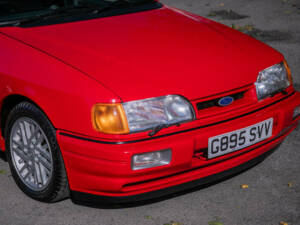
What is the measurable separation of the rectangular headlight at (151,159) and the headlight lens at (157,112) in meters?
0.16

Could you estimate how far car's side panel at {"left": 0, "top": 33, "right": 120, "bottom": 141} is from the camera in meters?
2.76

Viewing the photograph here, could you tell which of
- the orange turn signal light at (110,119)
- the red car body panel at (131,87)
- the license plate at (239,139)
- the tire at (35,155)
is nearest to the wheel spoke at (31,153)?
the tire at (35,155)

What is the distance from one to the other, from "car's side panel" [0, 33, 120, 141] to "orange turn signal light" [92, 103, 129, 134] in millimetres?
35

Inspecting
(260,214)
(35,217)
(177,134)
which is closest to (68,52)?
(177,134)

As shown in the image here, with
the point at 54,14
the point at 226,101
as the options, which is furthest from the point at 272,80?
the point at 54,14

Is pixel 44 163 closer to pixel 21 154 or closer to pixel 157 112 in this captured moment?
pixel 21 154

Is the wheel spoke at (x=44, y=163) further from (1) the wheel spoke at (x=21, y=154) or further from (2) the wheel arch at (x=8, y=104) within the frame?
(2) the wheel arch at (x=8, y=104)

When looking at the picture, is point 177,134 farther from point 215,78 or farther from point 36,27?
point 36,27

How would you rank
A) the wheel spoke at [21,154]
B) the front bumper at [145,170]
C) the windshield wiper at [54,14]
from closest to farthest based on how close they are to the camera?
A: the front bumper at [145,170]
the wheel spoke at [21,154]
the windshield wiper at [54,14]

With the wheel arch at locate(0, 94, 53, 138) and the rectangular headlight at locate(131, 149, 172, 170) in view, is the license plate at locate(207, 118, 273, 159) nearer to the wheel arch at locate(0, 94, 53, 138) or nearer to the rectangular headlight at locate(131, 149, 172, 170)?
the rectangular headlight at locate(131, 149, 172, 170)

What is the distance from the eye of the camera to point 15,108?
3.27m

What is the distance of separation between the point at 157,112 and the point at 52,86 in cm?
69

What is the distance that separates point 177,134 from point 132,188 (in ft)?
1.41

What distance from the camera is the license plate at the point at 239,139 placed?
2.90m
